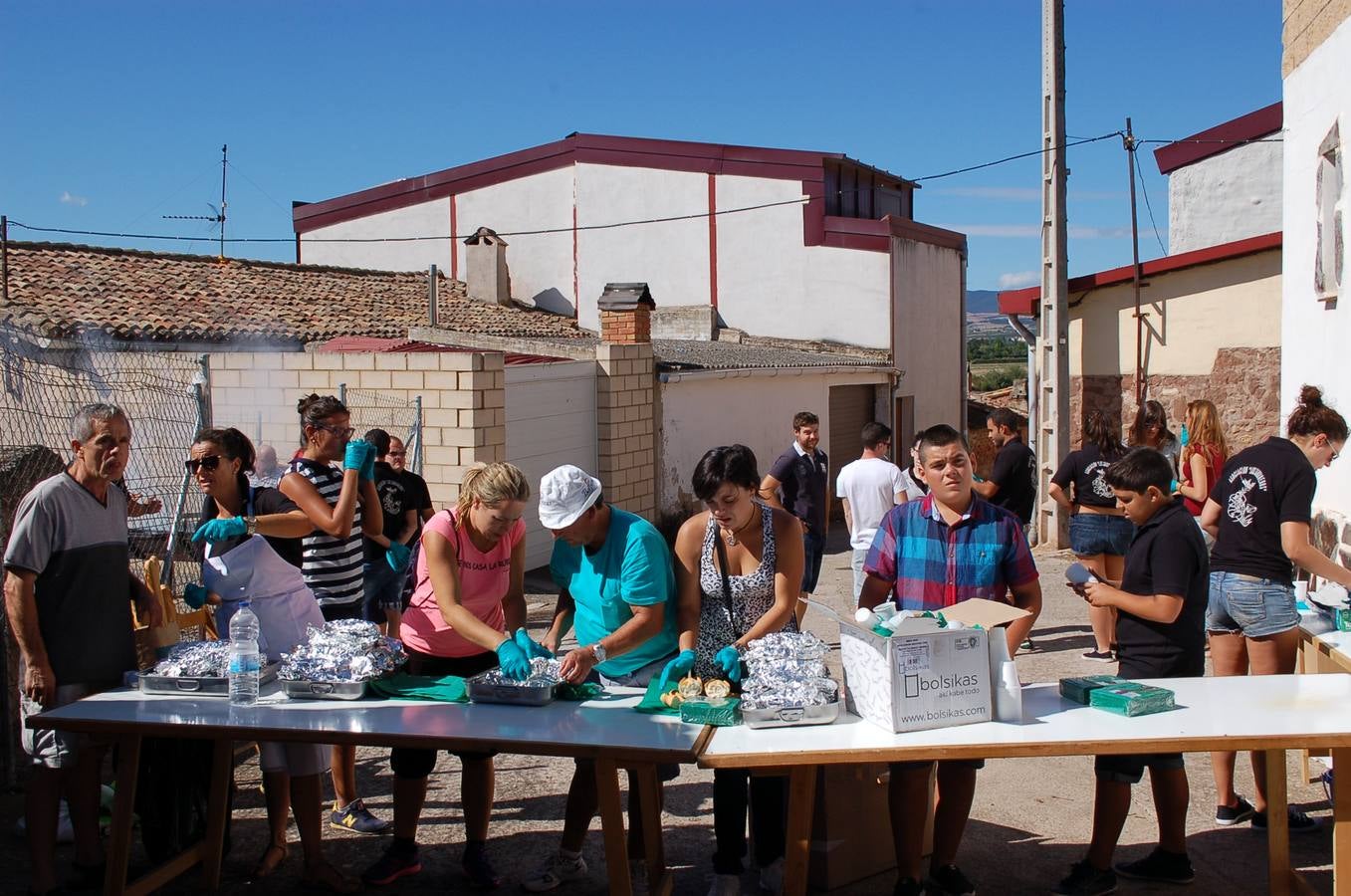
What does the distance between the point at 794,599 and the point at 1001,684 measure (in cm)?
92

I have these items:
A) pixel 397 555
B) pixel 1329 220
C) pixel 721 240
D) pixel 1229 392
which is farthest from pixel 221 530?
pixel 721 240

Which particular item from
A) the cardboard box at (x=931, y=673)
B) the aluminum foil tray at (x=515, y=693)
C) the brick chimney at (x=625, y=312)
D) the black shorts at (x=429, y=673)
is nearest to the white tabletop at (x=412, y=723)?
the aluminum foil tray at (x=515, y=693)

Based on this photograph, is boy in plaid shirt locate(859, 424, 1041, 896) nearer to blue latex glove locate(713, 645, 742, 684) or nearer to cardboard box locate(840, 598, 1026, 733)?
cardboard box locate(840, 598, 1026, 733)

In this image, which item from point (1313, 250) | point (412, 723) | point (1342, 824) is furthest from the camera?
point (1313, 250)

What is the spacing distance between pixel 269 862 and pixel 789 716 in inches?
91.4

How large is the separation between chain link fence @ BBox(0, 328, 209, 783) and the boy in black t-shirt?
4.09 metres

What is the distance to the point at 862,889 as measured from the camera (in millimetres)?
4605

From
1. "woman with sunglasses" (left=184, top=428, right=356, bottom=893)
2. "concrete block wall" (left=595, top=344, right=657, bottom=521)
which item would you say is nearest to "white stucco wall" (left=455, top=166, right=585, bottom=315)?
"concrete block wall" (left=595, top=344, right=657, bottom=521)

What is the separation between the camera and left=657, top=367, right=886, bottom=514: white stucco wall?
16.0 metres

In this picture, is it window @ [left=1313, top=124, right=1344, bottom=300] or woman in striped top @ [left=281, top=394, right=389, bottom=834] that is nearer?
woman in striped top @ [left=281, top=394, right=389, bottom=834]

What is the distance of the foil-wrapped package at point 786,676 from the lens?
399 centimetres

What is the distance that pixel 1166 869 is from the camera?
14.9 feet

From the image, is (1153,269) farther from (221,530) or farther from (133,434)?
(221,530)

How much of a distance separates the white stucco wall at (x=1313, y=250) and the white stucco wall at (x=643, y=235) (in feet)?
49.6
